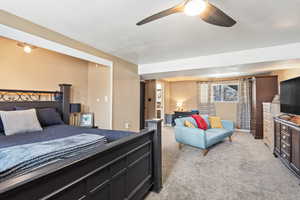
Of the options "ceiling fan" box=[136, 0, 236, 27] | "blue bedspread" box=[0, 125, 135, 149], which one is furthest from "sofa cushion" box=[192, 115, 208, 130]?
"ceiling fan" box=[136, 0, 236, 27]

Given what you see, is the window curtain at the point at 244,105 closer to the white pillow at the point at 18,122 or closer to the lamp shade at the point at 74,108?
the lamp shade at the point at 74,108

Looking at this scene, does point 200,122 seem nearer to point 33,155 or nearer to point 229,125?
point 229,125

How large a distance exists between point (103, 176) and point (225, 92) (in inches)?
239

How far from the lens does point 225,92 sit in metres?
6.08

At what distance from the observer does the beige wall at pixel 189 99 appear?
19.7 ft

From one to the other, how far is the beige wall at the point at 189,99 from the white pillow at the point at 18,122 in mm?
5630

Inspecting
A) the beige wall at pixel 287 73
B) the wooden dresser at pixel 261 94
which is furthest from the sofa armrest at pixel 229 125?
the beige wall at pixel 287 73

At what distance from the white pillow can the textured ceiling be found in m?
1.46

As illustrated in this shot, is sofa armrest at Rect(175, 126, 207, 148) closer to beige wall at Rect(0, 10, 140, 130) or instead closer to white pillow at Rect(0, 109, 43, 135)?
beige wall at Rect(0, 10, 140, 130)

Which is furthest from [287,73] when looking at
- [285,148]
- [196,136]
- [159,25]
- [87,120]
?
[87,120]

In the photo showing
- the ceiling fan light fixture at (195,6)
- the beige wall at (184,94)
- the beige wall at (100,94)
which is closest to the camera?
the ceiling fan light fixture at (195,6)

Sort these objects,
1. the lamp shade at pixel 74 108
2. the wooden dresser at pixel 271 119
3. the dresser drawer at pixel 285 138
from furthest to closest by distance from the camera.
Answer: the lamp shade at pixel 74 108
the wooden dresser at pixel 271 119
the dresser drawer at pixel 285 138

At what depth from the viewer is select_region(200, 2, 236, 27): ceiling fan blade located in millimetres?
1465

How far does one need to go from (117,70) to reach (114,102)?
0.83m
